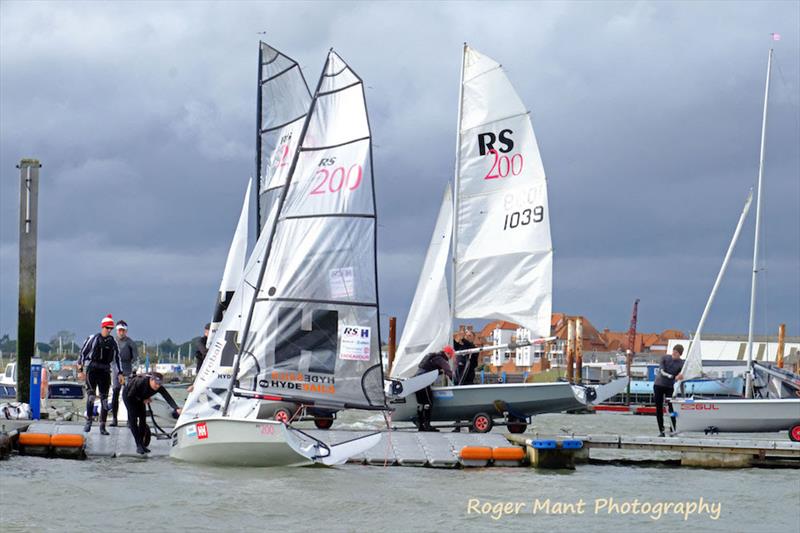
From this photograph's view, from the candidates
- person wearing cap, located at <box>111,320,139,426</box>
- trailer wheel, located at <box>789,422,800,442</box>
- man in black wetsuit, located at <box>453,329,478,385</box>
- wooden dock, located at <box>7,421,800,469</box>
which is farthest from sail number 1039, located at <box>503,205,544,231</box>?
person wearing cap, located at <box>111,320,139,426</box>

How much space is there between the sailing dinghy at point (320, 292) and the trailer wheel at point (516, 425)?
6319 millimetres

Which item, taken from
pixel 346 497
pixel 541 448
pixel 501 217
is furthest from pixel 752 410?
pixel 346 497

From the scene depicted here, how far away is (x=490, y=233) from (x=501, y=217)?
439 millimetres

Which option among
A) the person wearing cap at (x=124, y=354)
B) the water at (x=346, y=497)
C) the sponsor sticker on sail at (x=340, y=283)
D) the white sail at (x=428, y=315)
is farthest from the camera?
the white sail at (x=428, y=315)

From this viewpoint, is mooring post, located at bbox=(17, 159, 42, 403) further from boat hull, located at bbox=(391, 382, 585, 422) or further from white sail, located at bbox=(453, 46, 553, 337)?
white sail, located at bbox=(453, 46, 553, 337)

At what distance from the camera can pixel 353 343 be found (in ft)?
58.4

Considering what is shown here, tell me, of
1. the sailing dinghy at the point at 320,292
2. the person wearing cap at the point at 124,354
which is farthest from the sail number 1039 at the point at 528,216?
the person wearing cap at the point at 124,354

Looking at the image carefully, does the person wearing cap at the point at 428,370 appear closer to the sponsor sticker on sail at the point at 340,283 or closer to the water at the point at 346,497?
the water at the point at 346,497

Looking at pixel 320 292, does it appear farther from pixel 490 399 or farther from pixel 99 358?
pixel 490 399

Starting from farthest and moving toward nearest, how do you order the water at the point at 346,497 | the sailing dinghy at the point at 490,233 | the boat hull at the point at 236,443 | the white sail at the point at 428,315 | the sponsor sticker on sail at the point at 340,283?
the sailing dinghy at the point at 490,233 < the white sail at the point at 428,315 < the sponsor sticker on sail at the point at 340,283 < the boat hull at the point at 236,443 < the water at the point at 346,497

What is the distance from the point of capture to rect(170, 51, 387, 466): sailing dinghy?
17.6m

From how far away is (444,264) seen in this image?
26562mm

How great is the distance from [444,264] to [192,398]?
9.87 meters

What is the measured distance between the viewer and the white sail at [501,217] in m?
26.5
